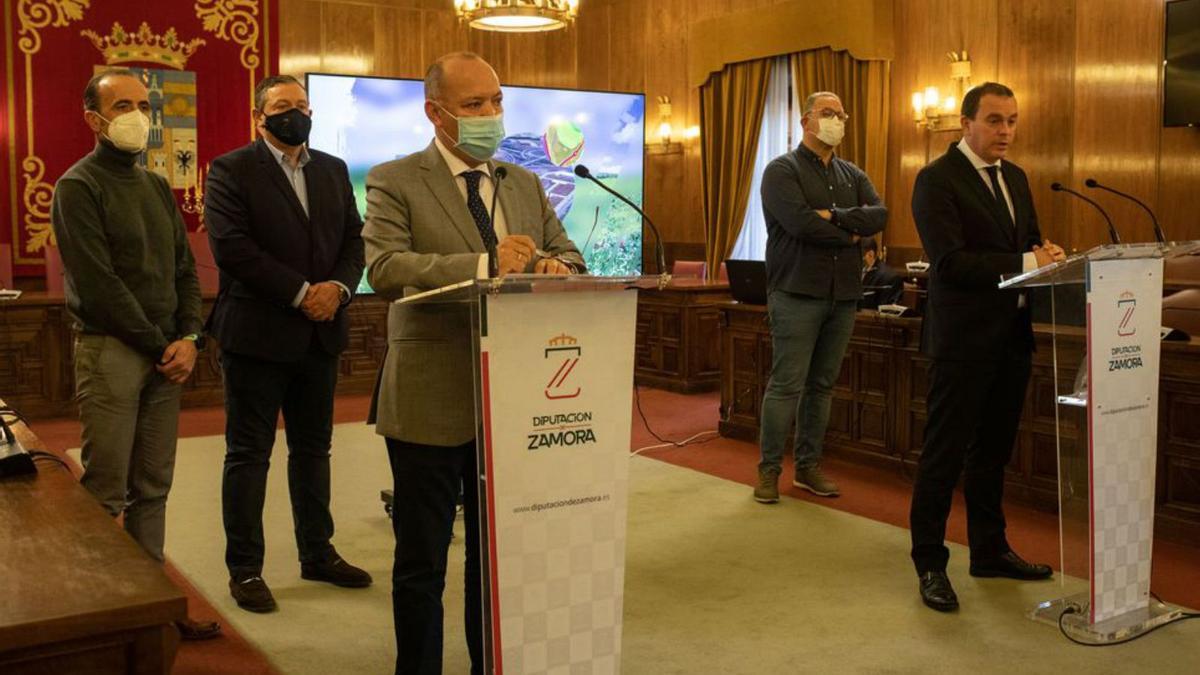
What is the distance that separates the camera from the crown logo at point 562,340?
2088mm

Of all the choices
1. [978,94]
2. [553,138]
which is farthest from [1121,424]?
[553,138]

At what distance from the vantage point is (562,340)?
210 cm

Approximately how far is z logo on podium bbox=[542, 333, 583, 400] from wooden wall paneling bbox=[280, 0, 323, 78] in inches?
349

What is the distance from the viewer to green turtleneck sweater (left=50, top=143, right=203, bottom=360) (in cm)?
294

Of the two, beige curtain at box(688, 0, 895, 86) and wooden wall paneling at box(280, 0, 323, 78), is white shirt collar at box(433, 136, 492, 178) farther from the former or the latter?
wooden wall paneling at box(280, 0, 323, 78)

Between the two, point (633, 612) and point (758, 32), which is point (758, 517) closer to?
point (633, 612)

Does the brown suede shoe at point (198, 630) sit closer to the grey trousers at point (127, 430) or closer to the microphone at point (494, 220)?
the grey trousers at point (127, 430)

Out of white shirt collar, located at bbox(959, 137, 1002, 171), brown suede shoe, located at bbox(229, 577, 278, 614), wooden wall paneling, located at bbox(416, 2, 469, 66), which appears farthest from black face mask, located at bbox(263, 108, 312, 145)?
wooden wall paneling, located at bbox(416, 2, 469, 66)

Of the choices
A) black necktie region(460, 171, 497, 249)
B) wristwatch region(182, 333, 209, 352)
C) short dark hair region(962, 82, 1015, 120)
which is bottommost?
wristwatch region(182, 333, 209, 352)

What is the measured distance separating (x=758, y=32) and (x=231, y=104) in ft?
14.4

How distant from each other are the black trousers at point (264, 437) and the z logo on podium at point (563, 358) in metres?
1.55

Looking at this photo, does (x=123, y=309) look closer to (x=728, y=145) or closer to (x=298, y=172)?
(x=298, y=172)

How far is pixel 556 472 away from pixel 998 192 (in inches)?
81.8

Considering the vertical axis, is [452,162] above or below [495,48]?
below
